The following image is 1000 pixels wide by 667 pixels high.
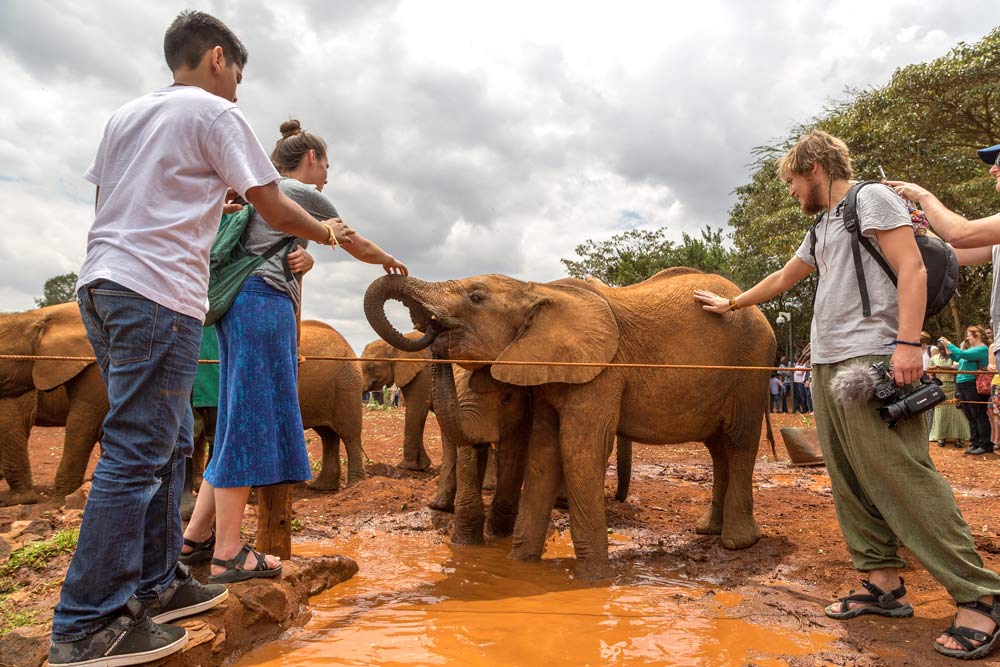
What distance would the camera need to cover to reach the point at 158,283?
99.4 inches

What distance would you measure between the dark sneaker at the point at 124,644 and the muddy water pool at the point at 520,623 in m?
0.62

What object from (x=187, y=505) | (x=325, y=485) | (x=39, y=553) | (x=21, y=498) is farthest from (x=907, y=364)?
(x=21, y=498)

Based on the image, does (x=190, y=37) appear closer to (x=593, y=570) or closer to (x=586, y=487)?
(x=586, y=487)

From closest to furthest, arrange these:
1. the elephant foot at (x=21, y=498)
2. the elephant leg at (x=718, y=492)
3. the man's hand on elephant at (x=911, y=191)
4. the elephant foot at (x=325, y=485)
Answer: the man's hand on elephant at (x=911, y=191), the elephant leg at (x=718, y=492), the elephant foot at (x=21, y=498), the elephant foot at (x=325, y=485)

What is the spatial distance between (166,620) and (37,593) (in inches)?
46.0

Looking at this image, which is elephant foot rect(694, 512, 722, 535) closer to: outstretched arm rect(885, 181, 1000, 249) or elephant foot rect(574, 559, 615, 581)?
elephant foot rect(574, 559, 615, 581)

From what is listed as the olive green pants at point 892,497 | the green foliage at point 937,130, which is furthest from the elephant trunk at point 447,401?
the green foliage at point 937,130

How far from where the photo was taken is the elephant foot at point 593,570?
4.99m

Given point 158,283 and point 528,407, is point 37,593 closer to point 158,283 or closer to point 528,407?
point 158,283

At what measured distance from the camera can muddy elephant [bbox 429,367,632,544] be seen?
564 cm

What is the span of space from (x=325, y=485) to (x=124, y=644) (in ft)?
23.7

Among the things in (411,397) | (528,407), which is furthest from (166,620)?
(411,397)

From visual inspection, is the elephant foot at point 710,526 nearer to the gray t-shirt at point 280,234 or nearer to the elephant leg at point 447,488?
the elephant leg at point 447,488

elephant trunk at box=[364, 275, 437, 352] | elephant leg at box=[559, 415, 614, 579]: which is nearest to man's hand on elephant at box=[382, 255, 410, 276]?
elephant trunk at box=[364, 275, 437, 352]
